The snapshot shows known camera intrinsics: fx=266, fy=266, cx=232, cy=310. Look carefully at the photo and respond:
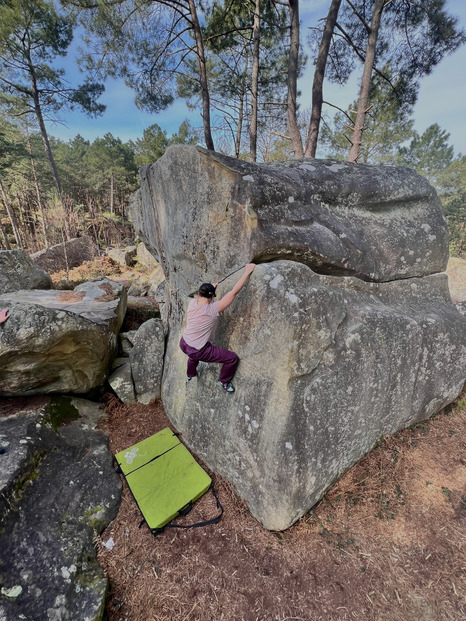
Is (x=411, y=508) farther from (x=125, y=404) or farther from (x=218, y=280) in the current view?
(x=125, y=404)

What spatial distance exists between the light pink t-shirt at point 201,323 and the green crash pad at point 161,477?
1824 millimetres

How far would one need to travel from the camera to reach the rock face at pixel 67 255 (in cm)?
1645

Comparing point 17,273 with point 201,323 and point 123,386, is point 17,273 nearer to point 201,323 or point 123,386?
point 123,386

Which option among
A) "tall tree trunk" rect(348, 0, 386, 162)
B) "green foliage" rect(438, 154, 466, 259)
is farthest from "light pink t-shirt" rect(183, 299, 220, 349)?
"green foliage" rect(438, 154, 466, 259)

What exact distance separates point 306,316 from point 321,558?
2.76 meters

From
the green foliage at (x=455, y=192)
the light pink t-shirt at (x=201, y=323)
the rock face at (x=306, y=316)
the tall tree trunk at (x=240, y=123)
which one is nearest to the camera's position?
the rock face at (x=306, y=316)

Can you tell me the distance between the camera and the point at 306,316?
10.3 ft

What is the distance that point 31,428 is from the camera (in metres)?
3.73

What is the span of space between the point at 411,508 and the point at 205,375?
321 cm

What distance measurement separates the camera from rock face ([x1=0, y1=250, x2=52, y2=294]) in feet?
25.3

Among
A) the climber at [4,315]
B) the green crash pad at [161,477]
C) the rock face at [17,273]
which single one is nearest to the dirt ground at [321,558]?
the green crash pad at [161,477]

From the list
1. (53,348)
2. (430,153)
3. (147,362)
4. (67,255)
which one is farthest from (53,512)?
(430,153)

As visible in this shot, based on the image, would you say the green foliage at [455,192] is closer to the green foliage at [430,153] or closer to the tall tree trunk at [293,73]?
the green foliage at [430,153]

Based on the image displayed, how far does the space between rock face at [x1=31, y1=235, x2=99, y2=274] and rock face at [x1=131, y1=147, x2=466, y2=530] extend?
1500 cm
